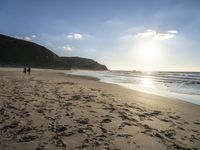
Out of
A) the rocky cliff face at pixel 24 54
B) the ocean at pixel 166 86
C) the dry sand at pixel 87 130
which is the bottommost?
the ocean at pixel 166 86

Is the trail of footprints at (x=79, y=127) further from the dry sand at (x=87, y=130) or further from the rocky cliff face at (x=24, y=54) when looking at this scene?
the rocky cliff face at (x=24, y=54)

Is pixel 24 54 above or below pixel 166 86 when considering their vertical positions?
above

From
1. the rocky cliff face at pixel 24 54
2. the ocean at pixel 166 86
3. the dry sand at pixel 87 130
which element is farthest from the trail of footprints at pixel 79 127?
the rocky cliff face at pixel 24 54

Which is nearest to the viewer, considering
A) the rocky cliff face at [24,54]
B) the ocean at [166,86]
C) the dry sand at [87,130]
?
the dry sand at [87,130]

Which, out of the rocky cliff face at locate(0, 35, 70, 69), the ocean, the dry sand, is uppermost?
the rocky cliff face at locate(0, 35, 70, 69)

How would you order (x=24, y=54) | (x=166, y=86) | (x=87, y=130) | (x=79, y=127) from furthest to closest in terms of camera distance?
(x=24, y=54), (x=166, y=86), (x=79, y=127), (x=87, y=130)

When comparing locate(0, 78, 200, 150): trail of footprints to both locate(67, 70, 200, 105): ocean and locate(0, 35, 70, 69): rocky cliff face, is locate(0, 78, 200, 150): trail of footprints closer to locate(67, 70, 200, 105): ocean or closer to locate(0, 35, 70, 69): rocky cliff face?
locate(67, 70, 200, 105): ocean

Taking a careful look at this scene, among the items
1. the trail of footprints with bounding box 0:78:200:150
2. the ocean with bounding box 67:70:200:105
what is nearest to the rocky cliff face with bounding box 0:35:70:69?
the ocean with bounding box 67:70:200:105

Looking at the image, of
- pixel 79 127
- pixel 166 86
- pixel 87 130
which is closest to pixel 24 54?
pixel 166 86

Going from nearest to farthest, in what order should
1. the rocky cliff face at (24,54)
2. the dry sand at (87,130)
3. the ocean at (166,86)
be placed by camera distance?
the dry sand at (87,130), the ocean at (166,86), the rocky cliff face at (24,54)

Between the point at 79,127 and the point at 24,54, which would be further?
the point at 24,54

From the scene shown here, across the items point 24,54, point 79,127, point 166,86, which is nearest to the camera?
point 79,127

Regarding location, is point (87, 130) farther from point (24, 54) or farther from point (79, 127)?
point (24, 54)

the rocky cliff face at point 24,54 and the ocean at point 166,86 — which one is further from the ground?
the rocky cliff face at point 24,54
